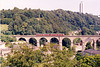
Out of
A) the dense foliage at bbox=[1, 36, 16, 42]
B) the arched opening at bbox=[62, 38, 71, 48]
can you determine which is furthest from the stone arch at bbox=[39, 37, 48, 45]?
the dense foliage at bbox=[1, 36, 16, 42]

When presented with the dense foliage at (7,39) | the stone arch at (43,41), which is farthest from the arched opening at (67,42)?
the dense foliage at (7,39)

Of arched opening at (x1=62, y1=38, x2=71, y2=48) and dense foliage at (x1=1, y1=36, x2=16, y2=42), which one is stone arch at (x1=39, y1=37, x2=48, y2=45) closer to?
arched opening at (x1=62, y1=38, x2=71, y2=48)

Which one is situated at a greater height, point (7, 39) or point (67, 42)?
point (7, 39)

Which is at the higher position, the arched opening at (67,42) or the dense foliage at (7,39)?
the dense foliage at (7,39)

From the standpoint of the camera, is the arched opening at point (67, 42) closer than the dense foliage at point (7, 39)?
No

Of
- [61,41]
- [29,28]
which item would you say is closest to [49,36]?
[61,41]

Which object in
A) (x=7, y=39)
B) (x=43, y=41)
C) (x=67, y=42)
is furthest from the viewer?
(x=43, y=41)

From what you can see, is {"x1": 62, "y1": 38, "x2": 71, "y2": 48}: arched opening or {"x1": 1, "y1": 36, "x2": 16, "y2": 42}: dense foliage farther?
{"x1": 62, "y1": 38, "x2": 71, "y2": 48}: arched opening

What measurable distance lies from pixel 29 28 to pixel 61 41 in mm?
10726

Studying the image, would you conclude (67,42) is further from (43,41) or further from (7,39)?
(7,39)

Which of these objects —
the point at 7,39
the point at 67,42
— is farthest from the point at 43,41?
the point at 7,39

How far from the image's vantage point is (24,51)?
16.6 m

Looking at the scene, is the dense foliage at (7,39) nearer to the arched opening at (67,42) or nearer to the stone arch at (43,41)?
the stone arch at (43,41)

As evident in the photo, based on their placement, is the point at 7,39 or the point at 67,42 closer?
the point at 7,39
